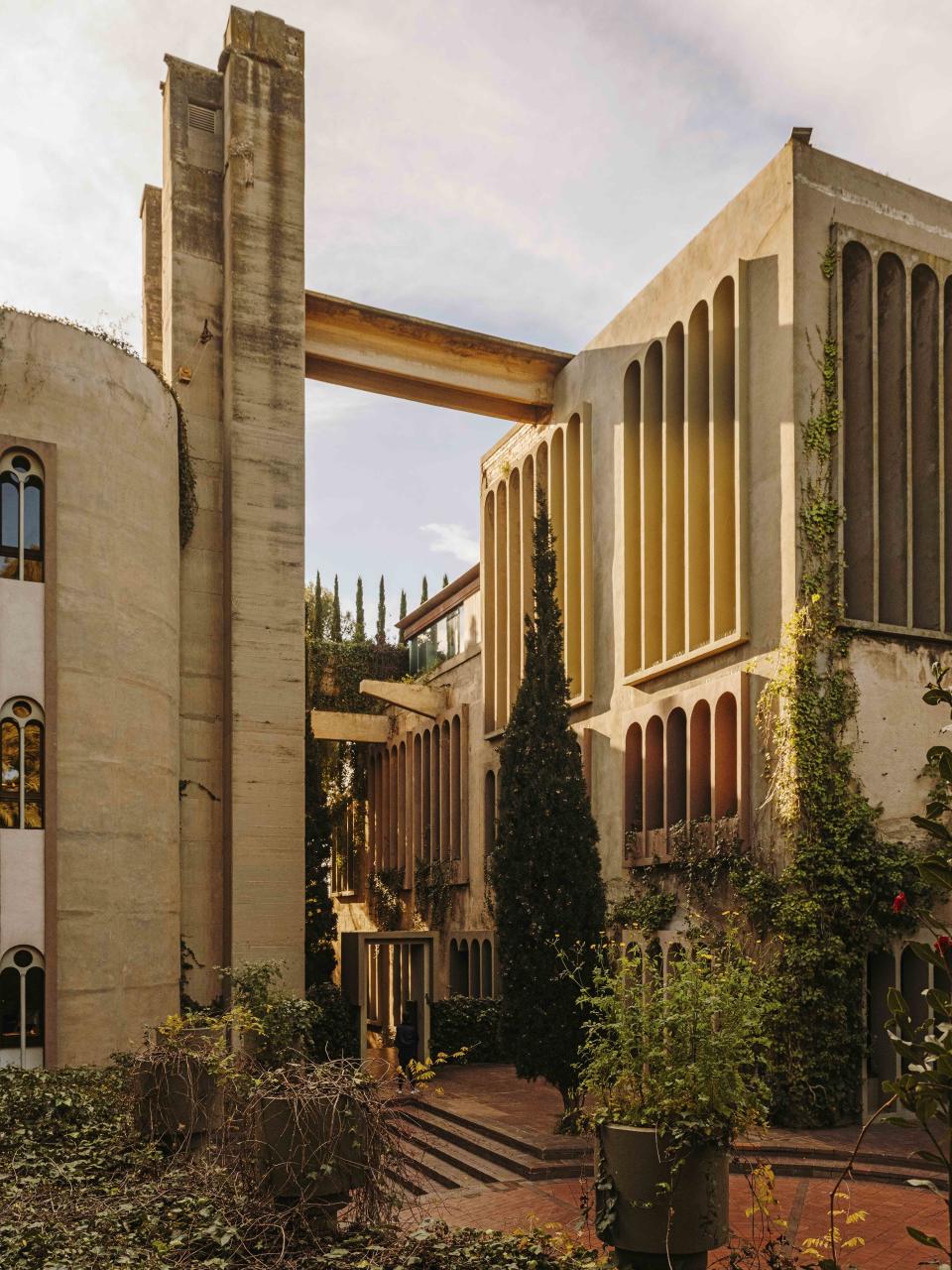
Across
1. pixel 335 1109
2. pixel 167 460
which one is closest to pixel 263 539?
pixel 167 460

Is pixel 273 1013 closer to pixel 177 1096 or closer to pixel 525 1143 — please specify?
pixel 525 1143

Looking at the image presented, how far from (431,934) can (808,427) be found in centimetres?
1255

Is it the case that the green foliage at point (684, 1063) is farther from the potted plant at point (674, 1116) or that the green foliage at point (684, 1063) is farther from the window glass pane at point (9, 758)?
the window glass pane at point (9, 758)

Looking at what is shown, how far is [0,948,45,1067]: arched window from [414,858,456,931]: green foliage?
51.2 feet

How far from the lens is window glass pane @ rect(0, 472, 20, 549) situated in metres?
17.1

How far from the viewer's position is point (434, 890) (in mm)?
32188

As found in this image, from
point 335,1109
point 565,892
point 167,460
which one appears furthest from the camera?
point 167,460

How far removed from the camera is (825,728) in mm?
17938

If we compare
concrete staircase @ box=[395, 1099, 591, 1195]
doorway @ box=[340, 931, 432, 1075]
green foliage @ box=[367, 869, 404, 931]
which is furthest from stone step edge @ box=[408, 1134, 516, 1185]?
green foliage @ box=[367, 869, 404, 931]

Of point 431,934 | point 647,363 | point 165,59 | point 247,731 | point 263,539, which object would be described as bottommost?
point 431,934

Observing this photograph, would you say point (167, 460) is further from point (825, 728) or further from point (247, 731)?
point (825, 728)

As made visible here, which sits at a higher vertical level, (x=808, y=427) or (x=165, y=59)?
(x=165, y=59)

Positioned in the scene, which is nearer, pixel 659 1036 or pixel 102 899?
pixel 659 1036

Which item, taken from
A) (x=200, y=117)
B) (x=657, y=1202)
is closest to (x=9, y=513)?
(x=200, y=117)
